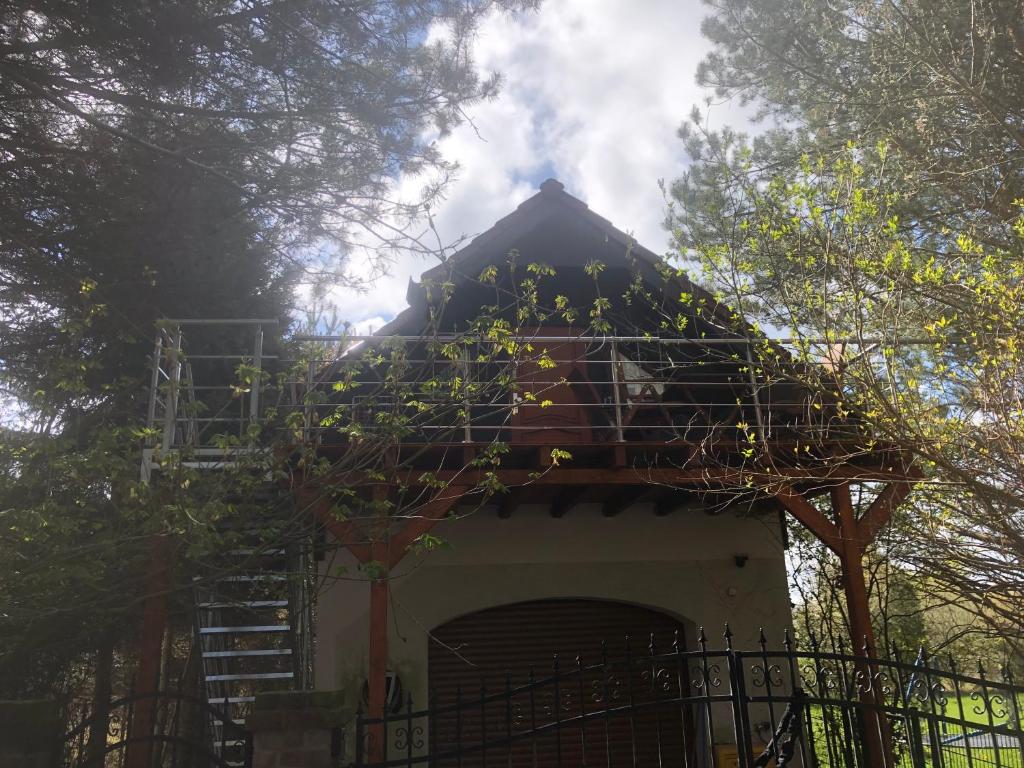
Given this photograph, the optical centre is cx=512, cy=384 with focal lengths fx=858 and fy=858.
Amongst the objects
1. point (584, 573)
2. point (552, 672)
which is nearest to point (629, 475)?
point (584, 573)

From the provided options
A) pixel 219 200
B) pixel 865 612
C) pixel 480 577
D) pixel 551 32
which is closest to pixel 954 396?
pixel 865 612

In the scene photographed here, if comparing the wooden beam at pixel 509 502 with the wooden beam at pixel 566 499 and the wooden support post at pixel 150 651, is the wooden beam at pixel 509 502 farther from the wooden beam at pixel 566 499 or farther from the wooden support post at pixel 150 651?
the wooden support post at pixel 150 651

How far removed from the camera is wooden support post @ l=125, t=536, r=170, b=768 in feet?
20.3

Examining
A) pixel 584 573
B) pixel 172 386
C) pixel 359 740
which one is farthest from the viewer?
pixel 584 573

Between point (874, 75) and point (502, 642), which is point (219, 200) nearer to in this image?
point (502, 642)

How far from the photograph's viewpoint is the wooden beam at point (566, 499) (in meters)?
8.52

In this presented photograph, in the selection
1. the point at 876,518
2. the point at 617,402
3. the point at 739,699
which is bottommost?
the point at 739,699

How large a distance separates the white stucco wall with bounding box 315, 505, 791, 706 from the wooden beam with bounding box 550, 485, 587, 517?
1.00 feet

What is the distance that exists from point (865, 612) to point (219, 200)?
7058 millimetres

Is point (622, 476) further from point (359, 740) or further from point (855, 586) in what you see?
point (359, 740)

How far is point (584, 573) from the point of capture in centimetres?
948

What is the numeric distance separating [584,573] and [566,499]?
108cm

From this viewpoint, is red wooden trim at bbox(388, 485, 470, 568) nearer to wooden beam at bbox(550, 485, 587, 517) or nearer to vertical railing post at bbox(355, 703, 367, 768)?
wooden beam at bbox(550, 485, 587, 517)

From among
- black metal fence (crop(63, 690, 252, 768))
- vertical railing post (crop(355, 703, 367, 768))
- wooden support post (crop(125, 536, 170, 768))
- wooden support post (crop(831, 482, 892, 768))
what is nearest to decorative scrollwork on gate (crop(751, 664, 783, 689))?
wooden support post (crop(831, 482, 892, 768))
